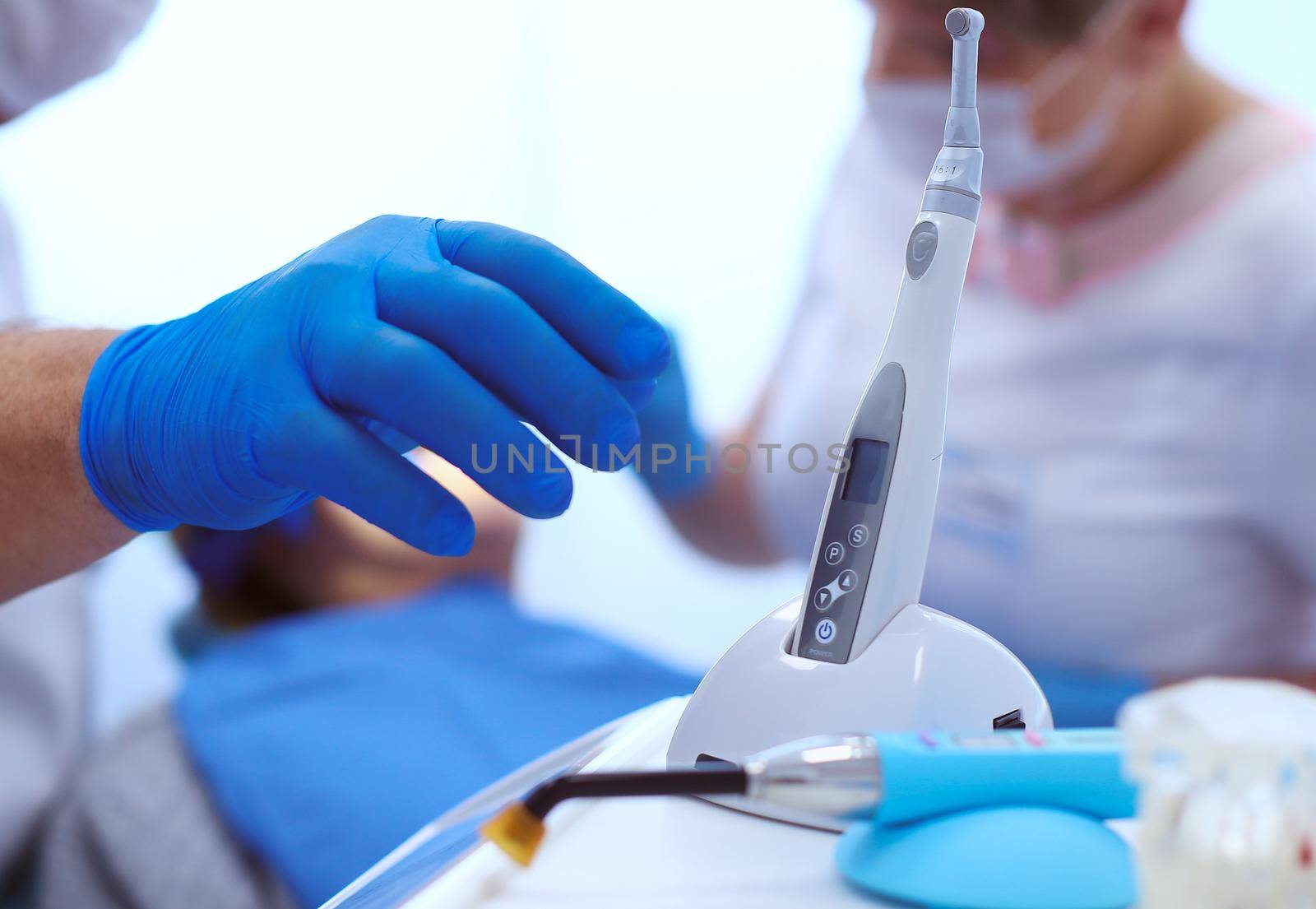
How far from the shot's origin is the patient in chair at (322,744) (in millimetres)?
869

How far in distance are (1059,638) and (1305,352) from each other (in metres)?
0.39

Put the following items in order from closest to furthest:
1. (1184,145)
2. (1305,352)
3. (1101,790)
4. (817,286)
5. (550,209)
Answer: (1101,790) < (1305,352) < (1184,145) < (817,286) < (550,209)

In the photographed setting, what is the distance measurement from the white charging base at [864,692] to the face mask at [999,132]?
0.68 metres

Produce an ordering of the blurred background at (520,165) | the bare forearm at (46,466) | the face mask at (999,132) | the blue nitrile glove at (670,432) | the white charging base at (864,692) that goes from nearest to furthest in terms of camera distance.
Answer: the white charging base at (864,692)
the bare forearm at (46,466)
the blue nitrile glove at (670,432)
the face mask at (999,132)
the blurred background at (520,165)

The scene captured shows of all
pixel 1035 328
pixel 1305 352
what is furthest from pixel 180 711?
pixel 1305 352

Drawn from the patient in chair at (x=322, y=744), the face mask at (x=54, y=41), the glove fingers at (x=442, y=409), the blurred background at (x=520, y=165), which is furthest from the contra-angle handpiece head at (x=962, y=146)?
the blurred background at (x=520, y=165)

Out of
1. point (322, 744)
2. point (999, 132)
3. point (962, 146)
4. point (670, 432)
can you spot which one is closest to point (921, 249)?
point (962, 146)

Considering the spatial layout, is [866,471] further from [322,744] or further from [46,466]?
[322,744]

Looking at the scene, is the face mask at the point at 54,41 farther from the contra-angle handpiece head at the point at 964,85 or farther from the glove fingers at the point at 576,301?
the contra-angle handpiece head at the point at 964,85

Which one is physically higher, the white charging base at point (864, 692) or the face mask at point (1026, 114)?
the face mask at point (1026, 114)

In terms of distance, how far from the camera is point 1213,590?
1103mm

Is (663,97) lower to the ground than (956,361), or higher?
higher

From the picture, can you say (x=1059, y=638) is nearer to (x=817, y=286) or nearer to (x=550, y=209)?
(x=817, y=286)

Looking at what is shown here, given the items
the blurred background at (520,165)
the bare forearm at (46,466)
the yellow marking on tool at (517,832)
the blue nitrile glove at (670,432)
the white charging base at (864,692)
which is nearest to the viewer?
the yellow marking on tool at (517,832)
